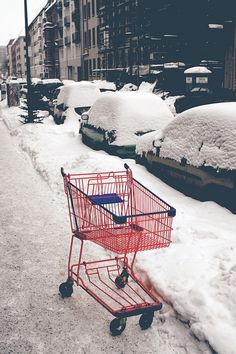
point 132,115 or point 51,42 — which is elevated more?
point 51,42

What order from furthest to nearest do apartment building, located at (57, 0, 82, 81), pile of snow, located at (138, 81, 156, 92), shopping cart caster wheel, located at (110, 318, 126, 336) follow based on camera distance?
apartment building, located at (57, 0, 82, 81) < pile of snow, located at (138, 81, 156, 92) < shopping cart caster wheel, located at (110, 318, 126, 336)

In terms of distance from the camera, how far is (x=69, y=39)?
6750cm

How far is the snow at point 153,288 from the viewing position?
3.47 m

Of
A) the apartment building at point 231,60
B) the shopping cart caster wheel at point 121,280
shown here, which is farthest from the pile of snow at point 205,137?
the apartment building at point 231,60

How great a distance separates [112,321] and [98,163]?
5.88 m

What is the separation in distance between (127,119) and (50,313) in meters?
6.79

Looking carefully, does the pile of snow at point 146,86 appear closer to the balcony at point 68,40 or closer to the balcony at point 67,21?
the balcony at point 68,40

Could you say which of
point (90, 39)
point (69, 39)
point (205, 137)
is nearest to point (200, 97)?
point (205, 137)

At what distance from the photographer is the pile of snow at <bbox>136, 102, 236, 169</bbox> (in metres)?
6.00

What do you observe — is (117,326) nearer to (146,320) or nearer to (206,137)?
(146,320)

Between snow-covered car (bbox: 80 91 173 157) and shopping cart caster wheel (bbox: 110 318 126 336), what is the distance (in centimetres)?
672

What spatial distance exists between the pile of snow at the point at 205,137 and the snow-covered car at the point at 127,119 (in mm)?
2273

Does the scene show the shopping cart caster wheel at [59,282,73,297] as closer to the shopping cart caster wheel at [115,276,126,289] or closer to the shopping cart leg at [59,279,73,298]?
the shopping cart leg at [59,279,73,298]

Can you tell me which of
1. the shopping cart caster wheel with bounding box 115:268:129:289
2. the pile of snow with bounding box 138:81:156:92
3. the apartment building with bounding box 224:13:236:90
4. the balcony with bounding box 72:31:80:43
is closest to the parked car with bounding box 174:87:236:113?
the apartment building with bounding box 224:13:236:90
